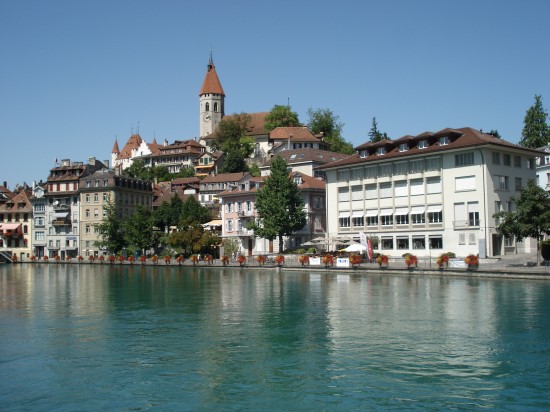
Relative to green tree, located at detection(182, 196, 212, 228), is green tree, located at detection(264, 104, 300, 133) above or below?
above

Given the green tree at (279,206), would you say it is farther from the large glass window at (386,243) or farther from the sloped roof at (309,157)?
the sloped roof at (309,157)

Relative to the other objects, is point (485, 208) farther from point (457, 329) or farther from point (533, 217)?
point (457, 329)

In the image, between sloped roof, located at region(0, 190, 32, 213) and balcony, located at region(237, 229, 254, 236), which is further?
sloped roof, located at region(0, 190, 32, 213)

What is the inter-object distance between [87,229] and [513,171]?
7470 centimetres

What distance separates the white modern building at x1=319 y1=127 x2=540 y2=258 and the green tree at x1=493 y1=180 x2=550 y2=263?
10.3m

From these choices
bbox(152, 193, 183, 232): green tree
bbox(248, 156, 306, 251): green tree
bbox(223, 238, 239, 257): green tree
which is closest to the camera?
bbox(248, 156, 306, 251): green tree

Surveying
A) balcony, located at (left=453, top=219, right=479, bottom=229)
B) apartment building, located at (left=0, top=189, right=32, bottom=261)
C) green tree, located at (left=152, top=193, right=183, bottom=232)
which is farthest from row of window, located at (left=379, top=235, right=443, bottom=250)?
apartment building, located at (left=0, top=189, right=32, bottom=261)

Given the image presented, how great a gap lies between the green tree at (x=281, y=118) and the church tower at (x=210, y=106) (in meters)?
38.2

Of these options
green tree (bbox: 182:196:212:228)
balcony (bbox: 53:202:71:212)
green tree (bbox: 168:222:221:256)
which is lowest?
green tree (bbox: 168:222:221:256)

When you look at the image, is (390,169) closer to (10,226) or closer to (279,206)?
(279,206)

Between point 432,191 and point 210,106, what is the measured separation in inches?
5230

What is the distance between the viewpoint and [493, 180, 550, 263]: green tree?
53125 mm

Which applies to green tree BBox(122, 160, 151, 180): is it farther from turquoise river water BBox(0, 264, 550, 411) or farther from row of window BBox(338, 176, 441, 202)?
turquoise river water BBox(0, 264, 550, 411)

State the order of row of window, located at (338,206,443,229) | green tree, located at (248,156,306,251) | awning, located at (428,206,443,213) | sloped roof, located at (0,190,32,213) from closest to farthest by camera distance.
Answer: awning, located at (428,206,443,213) → row of window, located at (338,206,443,229) → green tree, located at (248,156,306,251) → sloped roof, located at (0,190,32,213)
